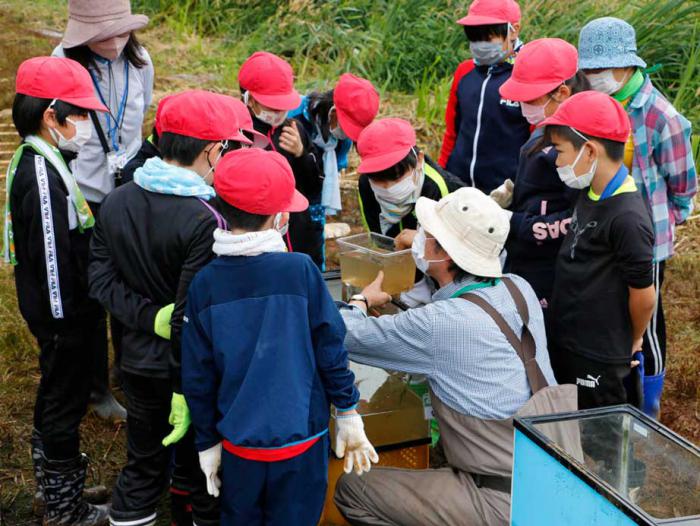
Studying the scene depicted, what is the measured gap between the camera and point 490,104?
13.6 ft

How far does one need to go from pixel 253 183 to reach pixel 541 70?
5.27 ft

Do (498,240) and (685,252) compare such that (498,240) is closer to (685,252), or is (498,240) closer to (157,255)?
(157,255)

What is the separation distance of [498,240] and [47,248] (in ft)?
4.84

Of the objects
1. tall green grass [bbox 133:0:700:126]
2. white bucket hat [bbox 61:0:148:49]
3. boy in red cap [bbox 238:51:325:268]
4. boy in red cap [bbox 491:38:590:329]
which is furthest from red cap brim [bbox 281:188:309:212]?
tall green grass [bbox 133:0:700:126]

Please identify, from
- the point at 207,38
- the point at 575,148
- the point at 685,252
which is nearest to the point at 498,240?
the point at 575,148

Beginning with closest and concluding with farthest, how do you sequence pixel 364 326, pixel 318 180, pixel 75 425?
1. pixel 364 326
2. pixel 75 425
3. pixel 318 180

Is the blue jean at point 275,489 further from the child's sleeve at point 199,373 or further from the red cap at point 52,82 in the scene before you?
the red cap at point 52,82

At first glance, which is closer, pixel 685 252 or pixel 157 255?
pixel 157 255

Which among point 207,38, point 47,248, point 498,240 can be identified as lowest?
point 207,38

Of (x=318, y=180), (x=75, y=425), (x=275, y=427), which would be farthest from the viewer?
(x=318, y=180)

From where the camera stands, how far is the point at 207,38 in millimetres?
9453

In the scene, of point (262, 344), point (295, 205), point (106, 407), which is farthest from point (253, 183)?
point (106, 407)

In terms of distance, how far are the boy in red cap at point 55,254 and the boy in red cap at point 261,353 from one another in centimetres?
69

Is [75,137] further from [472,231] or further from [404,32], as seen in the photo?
[404,32]
